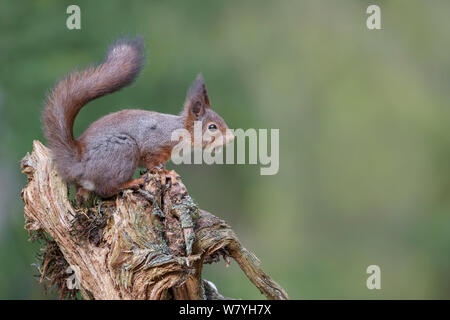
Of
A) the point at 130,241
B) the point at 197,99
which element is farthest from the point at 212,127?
the point at 130,241

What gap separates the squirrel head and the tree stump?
0.39 meters

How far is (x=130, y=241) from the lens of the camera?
223cm

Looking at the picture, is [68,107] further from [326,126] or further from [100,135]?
[326,126]

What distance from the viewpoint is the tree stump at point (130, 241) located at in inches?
86.7

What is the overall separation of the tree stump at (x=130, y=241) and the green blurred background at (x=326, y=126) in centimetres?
275

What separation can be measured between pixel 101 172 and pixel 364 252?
3929mm

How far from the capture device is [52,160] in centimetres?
262

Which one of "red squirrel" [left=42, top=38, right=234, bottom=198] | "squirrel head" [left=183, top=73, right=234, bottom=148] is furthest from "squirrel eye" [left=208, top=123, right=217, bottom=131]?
"red squirrel" [left=42, top=38, right=234, bottom=198]

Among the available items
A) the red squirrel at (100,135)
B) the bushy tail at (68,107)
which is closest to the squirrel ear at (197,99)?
the red squirrel at (100,135)

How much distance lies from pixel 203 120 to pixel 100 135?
0.59m

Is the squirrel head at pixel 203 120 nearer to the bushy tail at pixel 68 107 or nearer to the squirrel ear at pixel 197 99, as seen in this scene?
the squirrel ear at pixel 197 99

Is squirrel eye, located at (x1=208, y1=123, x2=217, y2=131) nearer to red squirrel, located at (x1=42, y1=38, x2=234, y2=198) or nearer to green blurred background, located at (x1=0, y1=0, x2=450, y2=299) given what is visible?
red squirrel, located at (x1=42, y1=38, x2=234, y2=198)
